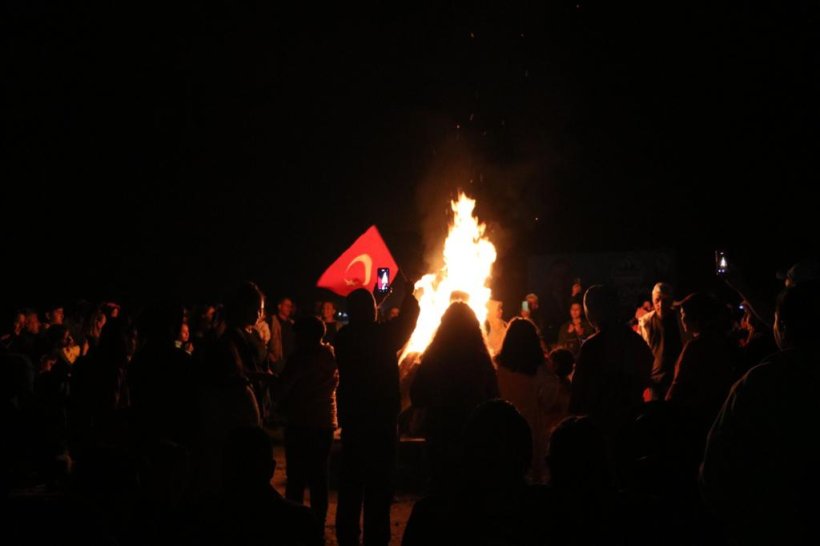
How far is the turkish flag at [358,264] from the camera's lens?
964cm

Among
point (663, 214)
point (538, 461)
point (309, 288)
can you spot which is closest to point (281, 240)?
point (309, 288)

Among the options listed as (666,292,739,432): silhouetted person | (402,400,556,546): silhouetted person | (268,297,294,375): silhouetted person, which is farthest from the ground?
(268,297,294,375): silhouetted person

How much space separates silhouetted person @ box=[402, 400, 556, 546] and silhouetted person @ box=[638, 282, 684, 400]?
3870 millimetres

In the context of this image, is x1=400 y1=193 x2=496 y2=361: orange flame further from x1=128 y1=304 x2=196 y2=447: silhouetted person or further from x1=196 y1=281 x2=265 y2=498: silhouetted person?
x1=128 y1=304 x2=196 y2=447: silhouetted person

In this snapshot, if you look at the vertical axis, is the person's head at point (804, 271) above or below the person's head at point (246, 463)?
above

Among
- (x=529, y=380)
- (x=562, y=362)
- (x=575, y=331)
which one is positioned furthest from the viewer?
(x=575, y=331)

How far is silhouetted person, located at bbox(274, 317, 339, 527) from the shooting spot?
5.42 meters

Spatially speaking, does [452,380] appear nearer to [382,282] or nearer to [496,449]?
[382,282]

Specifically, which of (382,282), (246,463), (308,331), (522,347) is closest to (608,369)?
(522,347)

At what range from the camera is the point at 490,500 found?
2664mm

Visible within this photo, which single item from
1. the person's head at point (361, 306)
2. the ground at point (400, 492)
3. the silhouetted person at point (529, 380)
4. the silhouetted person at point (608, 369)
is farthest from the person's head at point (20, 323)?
the silhouetted person at point (608, 369)

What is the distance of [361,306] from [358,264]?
4742mm

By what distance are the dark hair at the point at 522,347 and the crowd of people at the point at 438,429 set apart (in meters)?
0.02

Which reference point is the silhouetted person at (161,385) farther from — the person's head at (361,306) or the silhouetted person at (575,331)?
the silhouetted person at (575,331)
